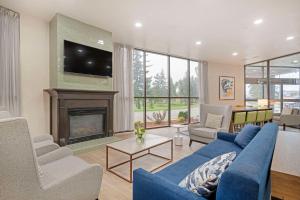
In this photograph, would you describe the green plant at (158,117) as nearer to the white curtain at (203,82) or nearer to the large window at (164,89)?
the large window at (164,89)

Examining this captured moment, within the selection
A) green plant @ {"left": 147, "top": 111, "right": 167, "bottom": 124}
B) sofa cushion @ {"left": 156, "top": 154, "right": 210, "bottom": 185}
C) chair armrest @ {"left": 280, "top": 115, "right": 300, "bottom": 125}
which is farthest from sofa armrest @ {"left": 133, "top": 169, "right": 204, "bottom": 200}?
chair armrest @ {"left": 280, "top": 115, "right": 300, "bottom": 125}

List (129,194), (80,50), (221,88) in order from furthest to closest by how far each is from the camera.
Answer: (221,88) < (80,50) < (129,194)

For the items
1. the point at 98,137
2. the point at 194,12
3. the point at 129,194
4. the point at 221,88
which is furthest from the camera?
the point at 221,88

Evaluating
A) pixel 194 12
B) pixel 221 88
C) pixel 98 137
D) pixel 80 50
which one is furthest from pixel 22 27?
pixel 221 88

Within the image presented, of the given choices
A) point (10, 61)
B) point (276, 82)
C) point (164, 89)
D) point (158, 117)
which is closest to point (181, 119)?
point (158, 117)

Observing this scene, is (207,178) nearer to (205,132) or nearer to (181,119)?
(205,132)

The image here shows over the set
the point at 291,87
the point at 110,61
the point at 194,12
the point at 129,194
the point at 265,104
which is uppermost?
the point at 194,12

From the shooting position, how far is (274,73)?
7.34 meters

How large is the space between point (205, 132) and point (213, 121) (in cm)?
42

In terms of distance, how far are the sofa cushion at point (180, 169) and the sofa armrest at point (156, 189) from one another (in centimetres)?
43

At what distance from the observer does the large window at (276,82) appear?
21.7 ft

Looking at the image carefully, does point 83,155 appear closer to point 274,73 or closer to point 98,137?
point 98,137

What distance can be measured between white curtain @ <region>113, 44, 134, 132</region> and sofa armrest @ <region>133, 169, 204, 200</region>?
4063 millimetres

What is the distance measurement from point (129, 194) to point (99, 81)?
A: 295 cm
